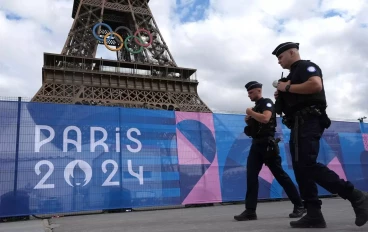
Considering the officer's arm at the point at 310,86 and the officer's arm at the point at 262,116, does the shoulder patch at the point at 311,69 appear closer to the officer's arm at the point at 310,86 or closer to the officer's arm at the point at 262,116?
the officer's arm at the point at 310,86

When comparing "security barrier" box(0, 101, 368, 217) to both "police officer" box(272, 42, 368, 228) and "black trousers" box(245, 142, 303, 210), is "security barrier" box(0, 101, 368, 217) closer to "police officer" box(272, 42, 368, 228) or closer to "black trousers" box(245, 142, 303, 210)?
"black trousers" box(245, 142, 303, 210)

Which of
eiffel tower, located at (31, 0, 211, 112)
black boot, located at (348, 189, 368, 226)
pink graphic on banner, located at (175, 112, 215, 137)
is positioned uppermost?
eiffel tower, located at (31, 0, 211, 112)

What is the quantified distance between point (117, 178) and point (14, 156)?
1.82m

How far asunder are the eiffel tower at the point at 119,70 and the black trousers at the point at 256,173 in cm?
2073

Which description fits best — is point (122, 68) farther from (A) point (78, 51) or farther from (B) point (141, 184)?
(B) point (141, 184)

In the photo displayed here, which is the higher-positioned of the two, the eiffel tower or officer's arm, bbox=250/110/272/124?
the eiffel tower

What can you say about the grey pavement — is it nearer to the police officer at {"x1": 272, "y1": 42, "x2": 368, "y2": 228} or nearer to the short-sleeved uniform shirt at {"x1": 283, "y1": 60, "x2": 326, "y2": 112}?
the police officer at {"x1": 272, "y1": 42, "x2": 368, "y2": 228}

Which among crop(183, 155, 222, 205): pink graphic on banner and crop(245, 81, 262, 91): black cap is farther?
crop(183, 155, 222, 205): pink graphic on banner

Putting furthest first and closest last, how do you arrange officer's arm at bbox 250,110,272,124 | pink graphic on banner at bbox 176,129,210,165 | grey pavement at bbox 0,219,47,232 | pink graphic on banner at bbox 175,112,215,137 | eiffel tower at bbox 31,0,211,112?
eiffel tower at bbox 31,0,211,112
pink graphic on banner at bbox 175,112,215,137
pink graphic on banner at bbox 176,129,210,165
grey pavement at bbox 0,219,47,232
officer's arm at bbox 250,110,272,124

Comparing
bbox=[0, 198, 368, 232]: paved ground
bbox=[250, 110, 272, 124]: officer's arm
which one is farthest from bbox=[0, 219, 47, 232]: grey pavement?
bbox=[250, 110, 272, 124]: officer's arm

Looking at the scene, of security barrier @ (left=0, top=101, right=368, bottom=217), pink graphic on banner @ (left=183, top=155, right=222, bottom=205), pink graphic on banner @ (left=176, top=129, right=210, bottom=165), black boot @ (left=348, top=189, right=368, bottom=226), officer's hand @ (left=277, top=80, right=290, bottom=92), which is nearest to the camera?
black boot @ (left=348, top=189, right=368, bottom=226)

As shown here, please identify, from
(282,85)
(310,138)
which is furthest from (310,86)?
(310,138)

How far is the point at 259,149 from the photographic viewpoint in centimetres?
388

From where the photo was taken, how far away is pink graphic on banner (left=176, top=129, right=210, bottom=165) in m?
6.96
